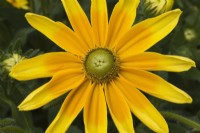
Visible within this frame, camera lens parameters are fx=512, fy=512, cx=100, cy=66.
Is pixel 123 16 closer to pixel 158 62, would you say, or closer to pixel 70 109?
pixel 158 62

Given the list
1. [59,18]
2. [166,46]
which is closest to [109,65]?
[166,46]

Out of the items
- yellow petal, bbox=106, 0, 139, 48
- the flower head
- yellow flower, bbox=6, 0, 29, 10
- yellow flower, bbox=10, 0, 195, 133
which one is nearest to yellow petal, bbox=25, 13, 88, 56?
yellow flower, bbox=10, 0, 195, 133

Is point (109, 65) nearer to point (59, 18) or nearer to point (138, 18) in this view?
point (138, 18)

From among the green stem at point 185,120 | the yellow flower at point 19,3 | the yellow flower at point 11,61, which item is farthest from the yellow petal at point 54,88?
the yellow flower at point 19,3

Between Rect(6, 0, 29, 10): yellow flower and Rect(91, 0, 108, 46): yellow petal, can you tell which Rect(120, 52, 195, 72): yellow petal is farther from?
Rect(6, 0, 29, 10): yellow flower

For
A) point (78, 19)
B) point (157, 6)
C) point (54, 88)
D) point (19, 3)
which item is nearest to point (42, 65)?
point (54, 88)

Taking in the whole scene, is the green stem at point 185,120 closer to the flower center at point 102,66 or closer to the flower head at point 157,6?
the flower center at point 102,66
